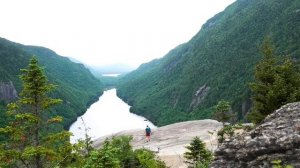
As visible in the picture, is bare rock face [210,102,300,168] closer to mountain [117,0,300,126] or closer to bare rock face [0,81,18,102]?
mountain [117,0,300,126]

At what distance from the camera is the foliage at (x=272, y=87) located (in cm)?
2802

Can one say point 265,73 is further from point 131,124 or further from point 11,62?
point 11,62

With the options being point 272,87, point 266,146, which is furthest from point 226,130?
point 266,146

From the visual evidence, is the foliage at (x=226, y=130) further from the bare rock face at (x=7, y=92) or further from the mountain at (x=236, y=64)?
the bare rock face at (x=7, y=92)

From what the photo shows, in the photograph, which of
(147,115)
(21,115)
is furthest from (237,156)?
(147,115)

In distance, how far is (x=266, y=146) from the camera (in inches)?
470

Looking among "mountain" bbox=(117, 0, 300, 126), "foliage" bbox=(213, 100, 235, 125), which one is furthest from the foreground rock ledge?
"mountain" bbox=(117, 0, 300, 126)

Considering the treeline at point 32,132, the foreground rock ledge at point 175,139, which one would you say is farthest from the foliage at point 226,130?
the treeline at point 32,132

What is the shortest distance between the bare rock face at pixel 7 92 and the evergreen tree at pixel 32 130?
143m

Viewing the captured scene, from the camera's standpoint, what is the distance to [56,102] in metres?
24.7

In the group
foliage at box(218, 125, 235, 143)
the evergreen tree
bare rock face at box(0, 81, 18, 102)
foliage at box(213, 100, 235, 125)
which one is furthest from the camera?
bare rock face at box(0, 81, 18, 102)

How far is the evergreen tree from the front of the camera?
22.4 m

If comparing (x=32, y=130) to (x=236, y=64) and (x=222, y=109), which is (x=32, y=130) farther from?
(x=236, y=64)

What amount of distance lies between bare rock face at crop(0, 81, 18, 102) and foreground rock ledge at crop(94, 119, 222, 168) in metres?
119
